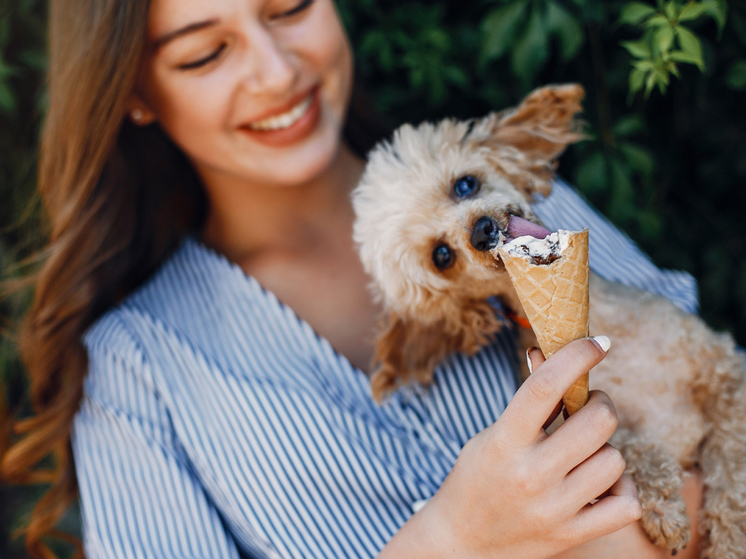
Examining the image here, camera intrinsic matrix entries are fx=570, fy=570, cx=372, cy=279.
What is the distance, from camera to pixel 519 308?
1.40m

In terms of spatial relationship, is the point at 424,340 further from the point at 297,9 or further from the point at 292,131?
the point at 297,9

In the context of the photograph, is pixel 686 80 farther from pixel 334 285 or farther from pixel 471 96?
pixel 334 285

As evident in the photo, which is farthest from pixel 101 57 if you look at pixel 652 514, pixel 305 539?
pixel 652 514

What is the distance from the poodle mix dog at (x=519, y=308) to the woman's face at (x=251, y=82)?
1.01 feet

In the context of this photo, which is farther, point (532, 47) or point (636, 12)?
point (532, 47)

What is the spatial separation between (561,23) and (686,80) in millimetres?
564

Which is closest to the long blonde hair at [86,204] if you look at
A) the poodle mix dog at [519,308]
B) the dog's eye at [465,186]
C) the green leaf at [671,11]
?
the poodle mix dog at [519,308]

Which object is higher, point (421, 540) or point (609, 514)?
point (609, 514)

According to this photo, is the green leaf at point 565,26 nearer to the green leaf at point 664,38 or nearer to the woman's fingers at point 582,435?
the green leaf at point 664,38

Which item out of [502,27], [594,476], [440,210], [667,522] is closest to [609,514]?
[594,476]

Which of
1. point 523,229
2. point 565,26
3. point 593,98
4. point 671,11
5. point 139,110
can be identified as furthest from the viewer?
point 593,98

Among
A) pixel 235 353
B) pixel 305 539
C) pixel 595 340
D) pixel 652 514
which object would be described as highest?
pixel 595 340

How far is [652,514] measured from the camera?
1.14m

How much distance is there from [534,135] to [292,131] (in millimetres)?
676
